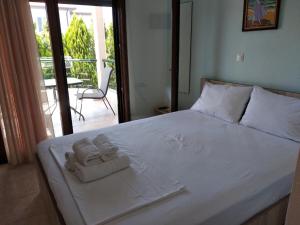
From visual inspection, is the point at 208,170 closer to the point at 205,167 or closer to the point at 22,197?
the point at 205,167

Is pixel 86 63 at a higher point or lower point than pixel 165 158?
higher

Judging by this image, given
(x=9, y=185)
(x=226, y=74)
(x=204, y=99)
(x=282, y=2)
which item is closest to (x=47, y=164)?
(x=9, y=185)

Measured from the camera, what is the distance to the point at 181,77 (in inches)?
143

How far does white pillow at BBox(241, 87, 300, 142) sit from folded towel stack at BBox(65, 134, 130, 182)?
1418mm

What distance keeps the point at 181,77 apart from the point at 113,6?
1448 mm

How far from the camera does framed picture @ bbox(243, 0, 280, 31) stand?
2357mm

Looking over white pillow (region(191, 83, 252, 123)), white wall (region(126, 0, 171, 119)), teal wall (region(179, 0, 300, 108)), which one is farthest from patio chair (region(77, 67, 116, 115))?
white pillow (region(191, 83, 252, 123))

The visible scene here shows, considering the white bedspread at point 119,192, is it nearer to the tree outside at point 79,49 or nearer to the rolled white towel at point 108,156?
the rolled white towel at point 108,156

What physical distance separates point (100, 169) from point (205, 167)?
2.39ft

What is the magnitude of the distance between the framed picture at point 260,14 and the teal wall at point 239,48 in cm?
6

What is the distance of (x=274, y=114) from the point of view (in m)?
2.15

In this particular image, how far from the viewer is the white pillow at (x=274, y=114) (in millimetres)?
2035

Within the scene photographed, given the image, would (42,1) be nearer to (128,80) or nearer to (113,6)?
(113,6)

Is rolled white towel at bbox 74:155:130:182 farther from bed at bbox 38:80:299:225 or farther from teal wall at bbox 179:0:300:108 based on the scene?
teal wall at bbox 179:0:300:108
